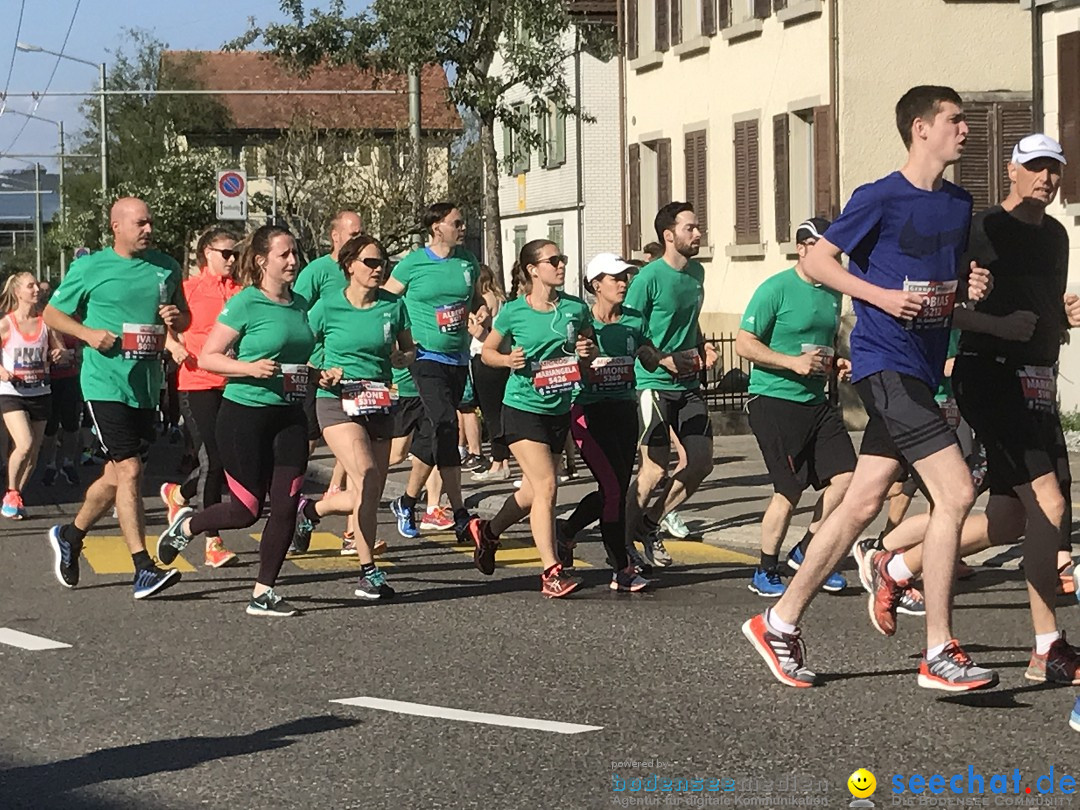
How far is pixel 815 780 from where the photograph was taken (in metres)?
6.35

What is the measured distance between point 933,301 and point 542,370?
3371 mm

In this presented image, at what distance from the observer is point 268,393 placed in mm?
10609

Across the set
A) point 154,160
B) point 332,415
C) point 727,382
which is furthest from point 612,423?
point 154,160

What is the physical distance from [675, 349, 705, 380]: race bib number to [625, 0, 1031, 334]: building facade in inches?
609

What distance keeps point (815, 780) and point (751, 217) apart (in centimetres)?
2452

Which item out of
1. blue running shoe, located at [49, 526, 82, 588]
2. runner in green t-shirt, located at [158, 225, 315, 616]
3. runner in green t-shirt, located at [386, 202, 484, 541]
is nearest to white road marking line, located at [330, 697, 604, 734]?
runner in green t-shirt, located at [158, 225, 315, 616]

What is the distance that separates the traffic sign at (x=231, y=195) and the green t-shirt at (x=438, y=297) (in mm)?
16706

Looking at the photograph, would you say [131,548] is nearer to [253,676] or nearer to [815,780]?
[253,676]

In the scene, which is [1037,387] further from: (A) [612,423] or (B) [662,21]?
(B) [662,21]

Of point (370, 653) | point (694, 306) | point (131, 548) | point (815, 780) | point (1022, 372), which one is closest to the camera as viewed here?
point (815, 780)

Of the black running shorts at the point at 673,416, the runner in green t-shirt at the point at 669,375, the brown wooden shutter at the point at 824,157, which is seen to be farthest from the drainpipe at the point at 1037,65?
the black running shorts at the point at 673,416

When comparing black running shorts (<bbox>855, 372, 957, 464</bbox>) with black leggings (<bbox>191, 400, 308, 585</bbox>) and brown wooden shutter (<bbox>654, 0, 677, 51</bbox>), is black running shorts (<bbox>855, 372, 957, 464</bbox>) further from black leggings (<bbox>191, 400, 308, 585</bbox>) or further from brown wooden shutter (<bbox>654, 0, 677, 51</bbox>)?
brown wooden shutter (<bbox>654, 0, 677, 51</bbox>)

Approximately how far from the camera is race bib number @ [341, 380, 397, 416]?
1108 centimetres

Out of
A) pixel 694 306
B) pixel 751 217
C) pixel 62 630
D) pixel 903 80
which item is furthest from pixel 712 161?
pixel 62 630
